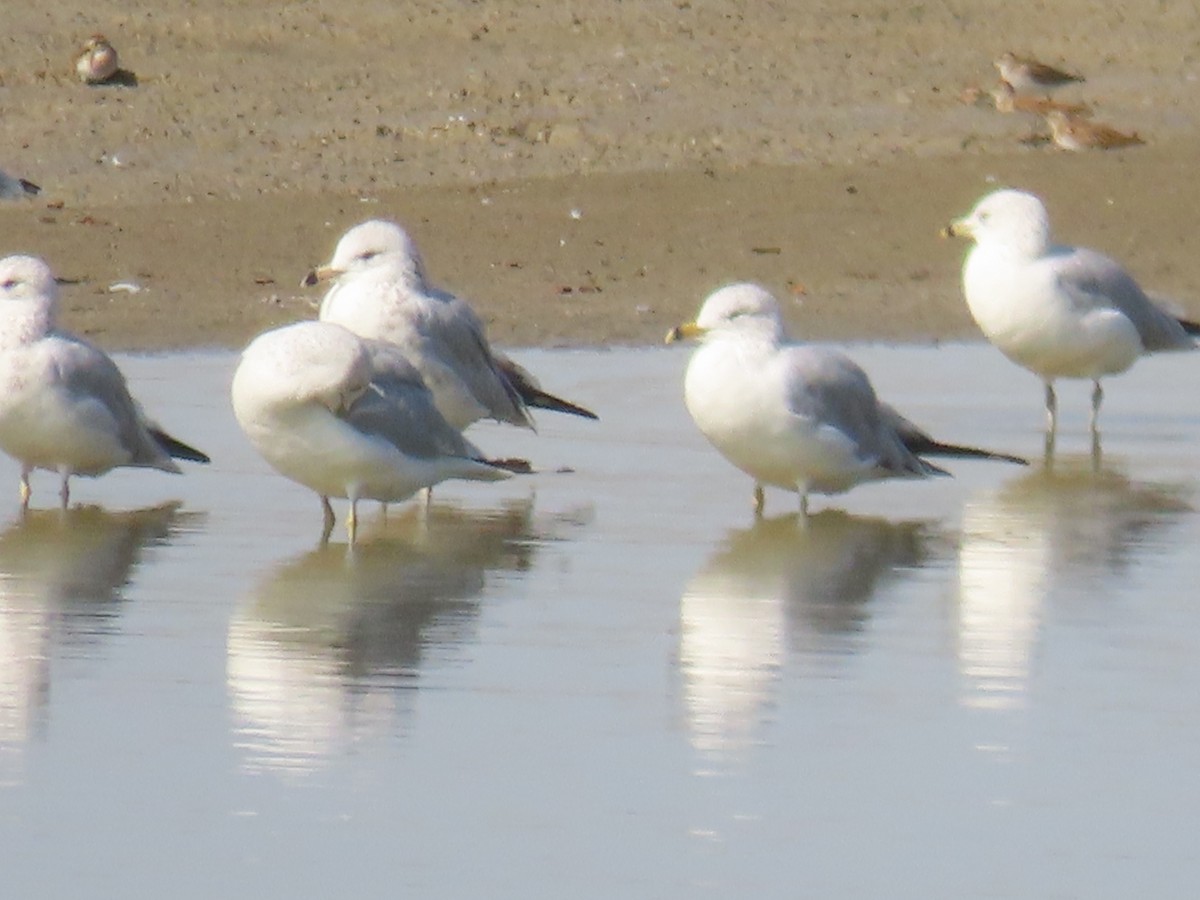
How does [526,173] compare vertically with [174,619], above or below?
above

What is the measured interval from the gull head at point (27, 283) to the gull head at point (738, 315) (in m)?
1.93

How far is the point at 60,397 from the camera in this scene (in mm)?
8547

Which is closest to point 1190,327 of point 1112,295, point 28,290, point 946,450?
point 1112,295

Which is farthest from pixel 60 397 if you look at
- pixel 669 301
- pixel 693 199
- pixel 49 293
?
pixel 693 199

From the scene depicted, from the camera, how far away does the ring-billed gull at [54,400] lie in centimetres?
851

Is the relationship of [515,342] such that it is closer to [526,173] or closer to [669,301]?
[669,301]

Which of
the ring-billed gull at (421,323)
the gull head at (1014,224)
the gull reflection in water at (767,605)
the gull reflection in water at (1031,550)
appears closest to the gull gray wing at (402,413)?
the ring-billed gull at (421,323)

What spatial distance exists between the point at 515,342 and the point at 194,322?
147 centimetres

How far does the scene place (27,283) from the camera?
Answer: 884 cm

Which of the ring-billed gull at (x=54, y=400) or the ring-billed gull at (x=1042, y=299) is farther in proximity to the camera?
the ring-billed gull at (x=1042, y=299)

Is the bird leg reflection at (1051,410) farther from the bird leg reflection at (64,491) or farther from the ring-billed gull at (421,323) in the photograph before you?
the bird leg reflection at (64,491)

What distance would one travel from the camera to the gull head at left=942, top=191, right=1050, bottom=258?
36.4 feet

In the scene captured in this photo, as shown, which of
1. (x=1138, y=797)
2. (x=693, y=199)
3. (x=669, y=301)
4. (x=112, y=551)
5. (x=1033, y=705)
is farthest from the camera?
(x=693, y=199)

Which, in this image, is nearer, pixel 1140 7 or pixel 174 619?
pixel 174 619
